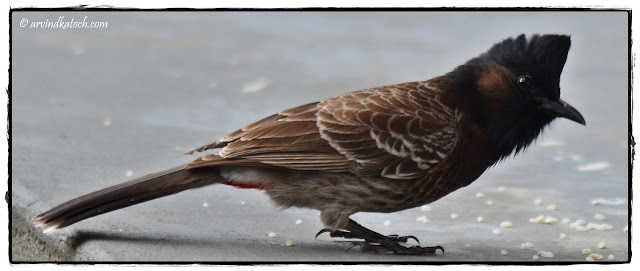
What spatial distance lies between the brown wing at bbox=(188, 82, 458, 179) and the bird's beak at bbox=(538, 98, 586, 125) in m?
0.50

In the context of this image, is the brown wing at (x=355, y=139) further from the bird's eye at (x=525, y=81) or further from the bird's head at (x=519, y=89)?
the bird's eye at (x=525, y=81)

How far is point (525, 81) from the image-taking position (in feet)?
22.8

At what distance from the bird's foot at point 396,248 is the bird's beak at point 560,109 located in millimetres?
961

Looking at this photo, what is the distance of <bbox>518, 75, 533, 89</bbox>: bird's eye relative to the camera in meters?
6.94

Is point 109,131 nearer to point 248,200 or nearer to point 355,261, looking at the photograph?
point 248,200

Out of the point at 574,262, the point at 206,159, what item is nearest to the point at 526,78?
the point at 574,262

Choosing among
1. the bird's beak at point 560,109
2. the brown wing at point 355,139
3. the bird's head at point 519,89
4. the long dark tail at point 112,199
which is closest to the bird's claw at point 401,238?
the brown wing at point 355,139

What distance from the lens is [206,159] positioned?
6645 mm

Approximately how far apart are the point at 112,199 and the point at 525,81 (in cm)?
231

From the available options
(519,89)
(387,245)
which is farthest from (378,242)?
(519,89)

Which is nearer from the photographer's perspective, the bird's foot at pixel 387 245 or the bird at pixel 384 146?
the bird at pixel 384 146

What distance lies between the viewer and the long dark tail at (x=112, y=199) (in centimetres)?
668

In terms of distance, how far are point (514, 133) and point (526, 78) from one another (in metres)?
0.32

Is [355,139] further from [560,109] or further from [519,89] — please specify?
[560,109]
